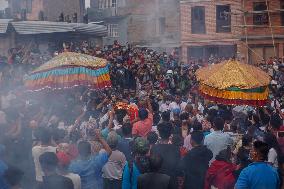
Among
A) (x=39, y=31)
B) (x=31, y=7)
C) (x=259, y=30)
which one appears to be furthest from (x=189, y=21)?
(x=39, y=31)

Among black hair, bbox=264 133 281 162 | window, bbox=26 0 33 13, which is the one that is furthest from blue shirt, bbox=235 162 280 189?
window, bbox=26 0 33 13

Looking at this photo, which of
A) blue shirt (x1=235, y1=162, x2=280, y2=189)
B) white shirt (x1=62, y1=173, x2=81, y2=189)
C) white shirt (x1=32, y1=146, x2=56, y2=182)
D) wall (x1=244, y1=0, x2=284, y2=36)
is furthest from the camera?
wall (x1=244, y1=0, x2=284, y2=36)

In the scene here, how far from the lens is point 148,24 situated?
36875 millimetres

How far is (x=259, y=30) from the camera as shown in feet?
105

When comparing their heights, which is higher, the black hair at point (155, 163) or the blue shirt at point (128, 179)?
the black hair at point (155, 163)

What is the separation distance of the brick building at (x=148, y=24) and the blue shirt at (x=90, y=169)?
28357mm

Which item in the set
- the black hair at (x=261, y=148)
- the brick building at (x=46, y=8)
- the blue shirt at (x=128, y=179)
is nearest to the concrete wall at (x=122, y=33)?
the brick building at (x=46, y=8)

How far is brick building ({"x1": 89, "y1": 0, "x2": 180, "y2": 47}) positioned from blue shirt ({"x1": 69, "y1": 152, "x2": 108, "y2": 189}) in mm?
28357

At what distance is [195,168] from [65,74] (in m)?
4.35

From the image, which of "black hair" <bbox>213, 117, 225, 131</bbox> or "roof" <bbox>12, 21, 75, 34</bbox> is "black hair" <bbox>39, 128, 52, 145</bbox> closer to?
"black hair" <bbox>213, 117, 225, 131</bbox>

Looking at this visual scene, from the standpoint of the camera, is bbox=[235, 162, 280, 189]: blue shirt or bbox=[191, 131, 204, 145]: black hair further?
→ bbox=[191, 131, 204, 145]: black hair

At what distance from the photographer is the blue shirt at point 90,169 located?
6.47m

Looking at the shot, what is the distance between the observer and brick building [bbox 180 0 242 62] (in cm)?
3297

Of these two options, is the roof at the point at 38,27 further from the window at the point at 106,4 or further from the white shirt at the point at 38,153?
the window at the point at 106,4
